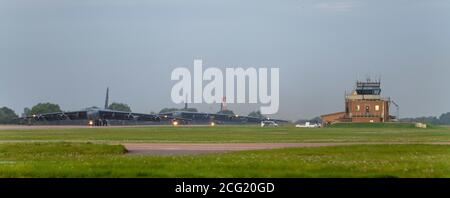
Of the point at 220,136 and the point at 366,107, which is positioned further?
the point at 366,107

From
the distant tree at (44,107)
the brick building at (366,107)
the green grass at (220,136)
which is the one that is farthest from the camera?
the brick building at (366,107)

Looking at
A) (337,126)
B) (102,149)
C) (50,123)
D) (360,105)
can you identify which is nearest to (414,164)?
(102,149)

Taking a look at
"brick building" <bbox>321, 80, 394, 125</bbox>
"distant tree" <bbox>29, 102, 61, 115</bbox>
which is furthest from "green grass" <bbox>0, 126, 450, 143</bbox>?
"brick building" <bbox>321, 80, 394, 125</bbox>

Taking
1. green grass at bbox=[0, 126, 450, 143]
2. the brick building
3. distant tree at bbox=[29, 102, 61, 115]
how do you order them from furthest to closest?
the brick building
green grass at bbox=[0, 126, 450, 143]
distant tree at bbox=[29, 102, 61, 115]

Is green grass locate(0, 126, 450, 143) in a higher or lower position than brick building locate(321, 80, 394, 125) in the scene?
lower

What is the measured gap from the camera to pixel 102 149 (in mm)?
28953

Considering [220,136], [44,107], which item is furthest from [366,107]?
[44,107]

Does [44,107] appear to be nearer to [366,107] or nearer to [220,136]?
[220,136]

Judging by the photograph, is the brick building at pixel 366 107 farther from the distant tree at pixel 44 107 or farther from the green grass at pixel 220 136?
the distant tree at pixel 44 107

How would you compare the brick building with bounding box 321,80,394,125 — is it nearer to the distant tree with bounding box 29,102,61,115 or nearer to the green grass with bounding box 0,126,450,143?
the green grass with bounding box 0,126,450,143

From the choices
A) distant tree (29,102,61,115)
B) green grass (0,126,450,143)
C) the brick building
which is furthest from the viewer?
the brick building

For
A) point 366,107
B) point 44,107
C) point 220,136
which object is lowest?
point 220,136

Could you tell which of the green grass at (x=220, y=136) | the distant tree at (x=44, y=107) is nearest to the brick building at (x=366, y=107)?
the green grass at (x=220, y=136)
